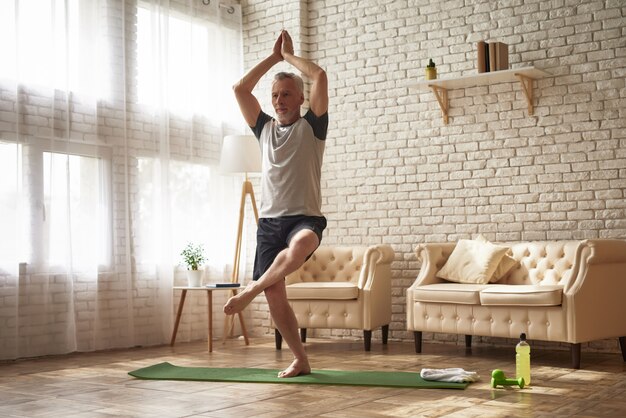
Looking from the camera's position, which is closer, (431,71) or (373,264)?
(373,264)

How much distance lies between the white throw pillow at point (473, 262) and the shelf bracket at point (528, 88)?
123cm

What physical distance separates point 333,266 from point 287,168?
282cm

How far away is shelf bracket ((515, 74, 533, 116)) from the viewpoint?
20.8ft

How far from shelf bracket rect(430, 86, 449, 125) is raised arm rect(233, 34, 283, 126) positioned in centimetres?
279

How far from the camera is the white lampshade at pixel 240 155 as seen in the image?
272 inches

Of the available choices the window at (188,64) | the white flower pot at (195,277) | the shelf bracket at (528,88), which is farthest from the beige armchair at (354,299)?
the window at (188,64)

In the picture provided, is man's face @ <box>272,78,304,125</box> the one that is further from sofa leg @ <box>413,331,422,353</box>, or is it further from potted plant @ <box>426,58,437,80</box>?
potted plant @ <box>426,58,437,80</box>

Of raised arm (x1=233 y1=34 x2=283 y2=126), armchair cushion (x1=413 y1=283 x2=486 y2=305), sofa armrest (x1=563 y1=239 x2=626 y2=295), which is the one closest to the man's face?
raised arm (x1=233 y1=34 x2=283 y2=126)

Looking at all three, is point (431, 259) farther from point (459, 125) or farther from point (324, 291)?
point (459, 125)

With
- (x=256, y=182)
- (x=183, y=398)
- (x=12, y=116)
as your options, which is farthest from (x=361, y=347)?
(x=12, y=116)

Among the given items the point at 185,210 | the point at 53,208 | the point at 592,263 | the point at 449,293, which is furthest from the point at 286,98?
the point at 185,210

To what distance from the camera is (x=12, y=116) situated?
586 cm

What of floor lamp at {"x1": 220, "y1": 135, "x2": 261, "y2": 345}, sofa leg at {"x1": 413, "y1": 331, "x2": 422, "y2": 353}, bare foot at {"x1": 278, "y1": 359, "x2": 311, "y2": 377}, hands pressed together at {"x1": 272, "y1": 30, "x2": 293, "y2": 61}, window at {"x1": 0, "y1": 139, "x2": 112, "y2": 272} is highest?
hands pressed together at {"x1": 272, "y1": 30, "x2": 293, "y2": 61}

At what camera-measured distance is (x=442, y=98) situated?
6.87m
